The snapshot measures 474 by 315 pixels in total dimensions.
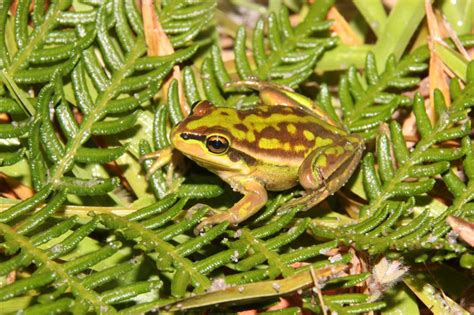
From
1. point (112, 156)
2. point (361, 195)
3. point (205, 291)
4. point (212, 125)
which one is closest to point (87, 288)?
point (205, 291)

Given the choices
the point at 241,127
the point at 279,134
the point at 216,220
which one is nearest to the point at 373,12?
the point at 279,134

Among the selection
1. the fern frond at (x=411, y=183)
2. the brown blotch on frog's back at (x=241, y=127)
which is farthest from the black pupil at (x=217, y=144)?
the fern frond at (x=411, y=183)

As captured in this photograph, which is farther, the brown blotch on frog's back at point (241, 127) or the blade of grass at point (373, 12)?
the blade of grass at point (373, 12)

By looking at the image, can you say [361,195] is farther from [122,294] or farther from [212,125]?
[122,294]

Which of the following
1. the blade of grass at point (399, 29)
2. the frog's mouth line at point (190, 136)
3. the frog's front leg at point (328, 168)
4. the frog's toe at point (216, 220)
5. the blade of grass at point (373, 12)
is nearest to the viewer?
the frog's toe at point (216, 220)

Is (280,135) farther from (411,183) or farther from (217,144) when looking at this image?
(411,183)

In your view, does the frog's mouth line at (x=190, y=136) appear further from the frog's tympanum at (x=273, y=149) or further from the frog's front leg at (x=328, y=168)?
the frog's front leg at (x=328, y=168)

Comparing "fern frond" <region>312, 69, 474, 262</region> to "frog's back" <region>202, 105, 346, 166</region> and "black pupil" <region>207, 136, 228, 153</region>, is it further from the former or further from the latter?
"black pupil" <region>207, 136, 228, 153</region>
